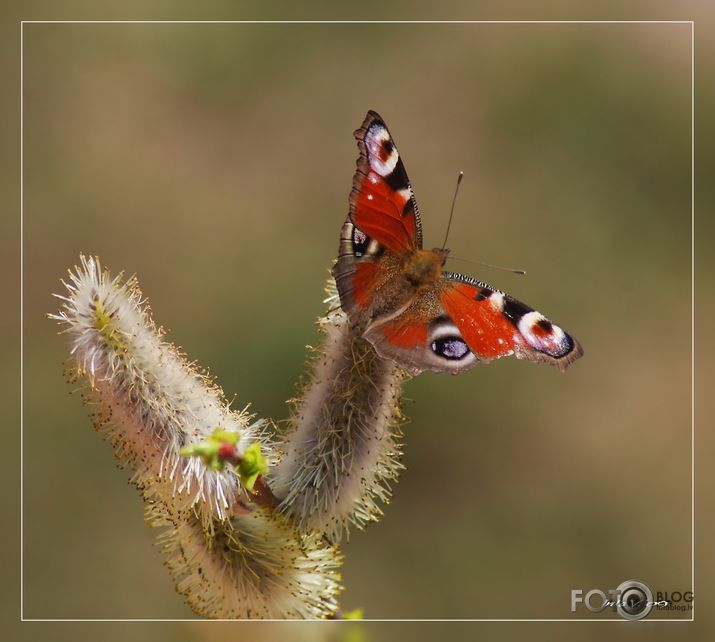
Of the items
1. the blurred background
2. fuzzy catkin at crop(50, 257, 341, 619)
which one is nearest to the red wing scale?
fuzzy catkin at crop(50, 257, 341, 619)

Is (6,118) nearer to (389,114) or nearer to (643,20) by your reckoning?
(389,114)

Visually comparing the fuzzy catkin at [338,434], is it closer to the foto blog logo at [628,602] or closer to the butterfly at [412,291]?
the butterfly at [412,291]

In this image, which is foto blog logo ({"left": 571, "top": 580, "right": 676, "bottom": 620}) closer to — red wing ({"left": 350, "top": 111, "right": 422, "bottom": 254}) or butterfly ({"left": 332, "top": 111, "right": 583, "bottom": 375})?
butterfly ({"left": 332, "top": 111, "right": 583, "bottom": 375})

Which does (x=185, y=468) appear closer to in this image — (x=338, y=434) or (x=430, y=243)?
(x=338, y=434)

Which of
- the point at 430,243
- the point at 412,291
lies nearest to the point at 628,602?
the point at 412,291

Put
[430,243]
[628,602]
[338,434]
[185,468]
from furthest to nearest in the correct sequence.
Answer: [430,243] → [628,602] → [338,434] → [185,468]
